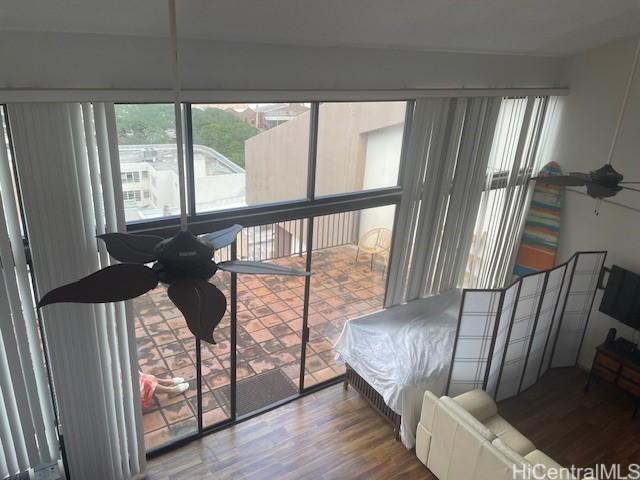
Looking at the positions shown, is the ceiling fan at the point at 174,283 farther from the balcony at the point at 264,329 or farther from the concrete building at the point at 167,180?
the balcony at the point at 264,329

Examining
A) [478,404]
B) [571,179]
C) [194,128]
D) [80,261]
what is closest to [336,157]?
[194,128]

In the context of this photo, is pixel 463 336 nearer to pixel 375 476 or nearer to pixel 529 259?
pixel 375 476

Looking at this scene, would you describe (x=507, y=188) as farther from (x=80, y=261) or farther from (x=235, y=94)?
(x=80, y=261)

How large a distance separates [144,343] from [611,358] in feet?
16.4

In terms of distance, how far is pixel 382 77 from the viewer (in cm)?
440

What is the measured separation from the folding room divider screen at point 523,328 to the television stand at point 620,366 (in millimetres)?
Answer: 488

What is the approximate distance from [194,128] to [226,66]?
20.8 inches

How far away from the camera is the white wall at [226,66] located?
2910 millimetres

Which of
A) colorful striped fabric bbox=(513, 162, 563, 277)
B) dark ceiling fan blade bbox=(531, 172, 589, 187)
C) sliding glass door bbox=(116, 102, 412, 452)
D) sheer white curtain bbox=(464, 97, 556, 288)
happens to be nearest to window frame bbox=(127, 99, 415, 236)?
sliding glass door bbox=(116, 102, 412, 452)

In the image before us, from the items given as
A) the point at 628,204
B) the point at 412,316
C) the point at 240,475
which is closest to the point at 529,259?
the point at 628,204

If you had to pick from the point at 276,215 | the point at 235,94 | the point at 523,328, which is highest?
the point at 235,94

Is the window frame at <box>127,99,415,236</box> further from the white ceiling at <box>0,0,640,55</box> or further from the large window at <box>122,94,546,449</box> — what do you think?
the white ceiling at <box>0,0,640,55</box>

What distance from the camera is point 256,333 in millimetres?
5898

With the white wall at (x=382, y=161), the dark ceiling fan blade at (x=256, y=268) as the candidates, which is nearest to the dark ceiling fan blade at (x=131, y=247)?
the dark ceiling fan blade at (x=256, y=268)
